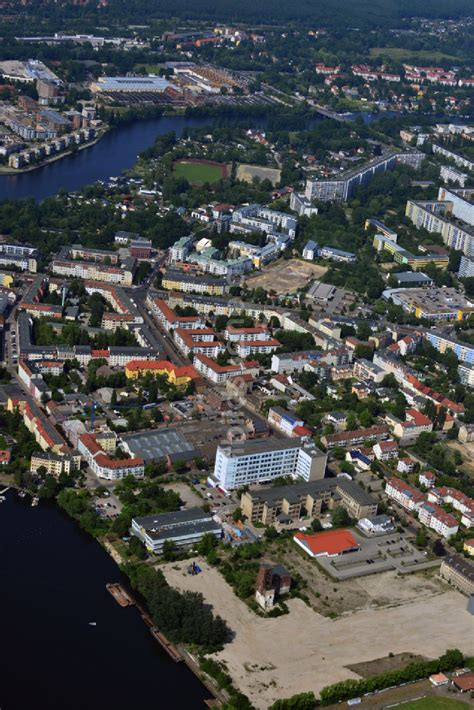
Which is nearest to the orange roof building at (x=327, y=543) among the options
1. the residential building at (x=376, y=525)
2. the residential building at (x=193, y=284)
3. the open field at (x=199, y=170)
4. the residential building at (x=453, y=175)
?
the residential building at (x=376, y=525)

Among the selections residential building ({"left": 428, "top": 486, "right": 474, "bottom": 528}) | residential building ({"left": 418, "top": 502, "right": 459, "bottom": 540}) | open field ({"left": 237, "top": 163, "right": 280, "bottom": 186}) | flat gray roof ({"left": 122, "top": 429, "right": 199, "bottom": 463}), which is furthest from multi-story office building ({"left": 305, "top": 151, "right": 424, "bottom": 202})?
residential building ({"left": 418, "top": 502, "right": 459, "bottom": 540})

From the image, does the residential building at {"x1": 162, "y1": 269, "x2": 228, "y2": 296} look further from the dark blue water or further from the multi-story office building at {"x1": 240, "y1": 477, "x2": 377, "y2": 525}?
the multi-story office building at {"x1": 240, "y1": 477, "x2": 377, "y2": 525}

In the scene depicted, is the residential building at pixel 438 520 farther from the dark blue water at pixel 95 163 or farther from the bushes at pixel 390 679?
the dark blue water at pixel 95 163

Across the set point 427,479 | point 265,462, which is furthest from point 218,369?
point 427,479

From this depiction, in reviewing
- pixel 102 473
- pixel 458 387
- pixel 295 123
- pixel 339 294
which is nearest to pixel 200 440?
pixel 102 473

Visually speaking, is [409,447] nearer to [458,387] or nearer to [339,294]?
[458,387]

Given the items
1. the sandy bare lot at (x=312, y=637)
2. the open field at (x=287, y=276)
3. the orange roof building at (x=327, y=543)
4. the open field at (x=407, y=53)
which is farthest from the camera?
the open field at (x=407, y=53)

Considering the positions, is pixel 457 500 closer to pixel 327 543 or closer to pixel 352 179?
pixel 327 543
